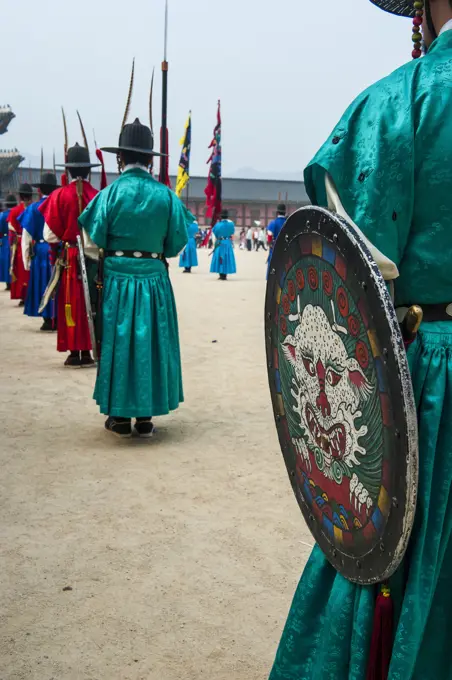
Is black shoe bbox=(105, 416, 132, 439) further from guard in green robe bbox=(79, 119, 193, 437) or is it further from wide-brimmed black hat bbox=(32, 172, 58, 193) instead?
wide-brimmed black hat bbox=(32, 172, 58, 193)

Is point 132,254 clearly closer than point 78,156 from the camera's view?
Yes

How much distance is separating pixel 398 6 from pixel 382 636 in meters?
1.29

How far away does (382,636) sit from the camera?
138 cm

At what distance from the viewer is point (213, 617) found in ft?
7.56

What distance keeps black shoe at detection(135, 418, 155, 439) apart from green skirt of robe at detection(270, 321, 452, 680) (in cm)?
273

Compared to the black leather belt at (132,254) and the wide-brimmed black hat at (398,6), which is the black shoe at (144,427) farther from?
the wide-brimmed black hat at (398,6)

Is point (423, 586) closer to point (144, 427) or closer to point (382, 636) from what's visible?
point (382, 636)

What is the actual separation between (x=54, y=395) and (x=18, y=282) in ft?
18.2

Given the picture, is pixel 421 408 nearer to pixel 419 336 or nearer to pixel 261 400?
pixel 419 336

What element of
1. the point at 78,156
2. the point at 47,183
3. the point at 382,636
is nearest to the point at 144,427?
the point at 78,156

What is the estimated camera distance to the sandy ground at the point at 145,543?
6.99ft

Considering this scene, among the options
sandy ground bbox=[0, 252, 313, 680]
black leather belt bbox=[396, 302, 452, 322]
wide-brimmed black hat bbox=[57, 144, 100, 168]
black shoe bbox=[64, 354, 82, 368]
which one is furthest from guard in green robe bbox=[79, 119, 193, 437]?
black leather belt bbox=[396, 302, 452, 322]

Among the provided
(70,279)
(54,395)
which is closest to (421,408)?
(54,395)

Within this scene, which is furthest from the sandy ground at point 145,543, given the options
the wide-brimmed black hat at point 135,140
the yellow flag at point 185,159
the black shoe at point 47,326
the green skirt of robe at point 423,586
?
the yellow flag at point 185,159
